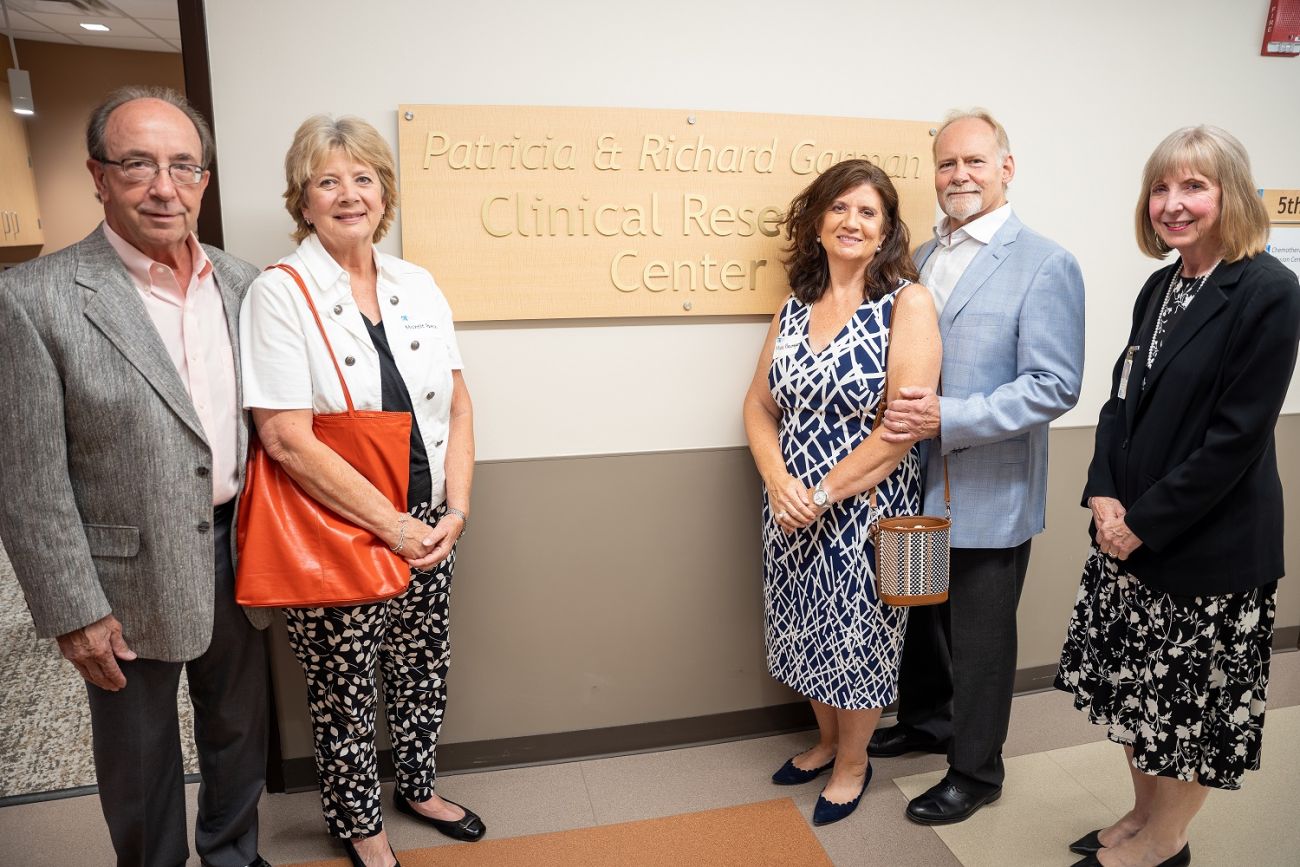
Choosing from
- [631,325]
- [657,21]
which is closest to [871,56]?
[657,21]

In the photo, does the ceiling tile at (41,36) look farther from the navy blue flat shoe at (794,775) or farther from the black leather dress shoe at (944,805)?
the black leather dress shoe at (944,805)

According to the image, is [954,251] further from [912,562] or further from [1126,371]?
[912,562]

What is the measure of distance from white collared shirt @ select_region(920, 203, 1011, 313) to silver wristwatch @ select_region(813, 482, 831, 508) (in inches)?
21.6

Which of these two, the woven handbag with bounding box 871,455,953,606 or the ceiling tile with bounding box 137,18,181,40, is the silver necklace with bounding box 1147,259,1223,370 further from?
the ceiling tile with bounding box 137,18,181,40

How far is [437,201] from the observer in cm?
211

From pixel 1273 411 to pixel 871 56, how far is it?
1386 mm

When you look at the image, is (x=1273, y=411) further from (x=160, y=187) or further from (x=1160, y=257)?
(x=160, y=187)

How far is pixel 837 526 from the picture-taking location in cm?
206

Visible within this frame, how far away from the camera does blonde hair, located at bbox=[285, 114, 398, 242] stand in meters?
1.69

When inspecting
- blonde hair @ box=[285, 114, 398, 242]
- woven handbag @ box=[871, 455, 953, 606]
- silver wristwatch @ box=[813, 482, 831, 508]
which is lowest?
woven handbag @ box=[871, 455, 953, 606]

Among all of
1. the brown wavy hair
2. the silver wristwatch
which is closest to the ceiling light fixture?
the brown wavy hair

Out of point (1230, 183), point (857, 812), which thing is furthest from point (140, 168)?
point (857, 812)

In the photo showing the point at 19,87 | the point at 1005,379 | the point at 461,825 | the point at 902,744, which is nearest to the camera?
the point at 1005,379

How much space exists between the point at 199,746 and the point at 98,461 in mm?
761
